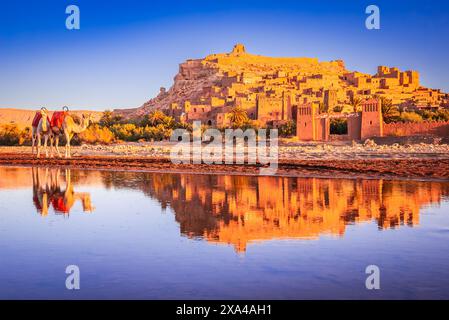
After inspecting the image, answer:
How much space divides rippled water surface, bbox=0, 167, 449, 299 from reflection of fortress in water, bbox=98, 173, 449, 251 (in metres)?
0.02

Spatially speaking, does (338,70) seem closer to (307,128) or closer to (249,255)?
(307,128)

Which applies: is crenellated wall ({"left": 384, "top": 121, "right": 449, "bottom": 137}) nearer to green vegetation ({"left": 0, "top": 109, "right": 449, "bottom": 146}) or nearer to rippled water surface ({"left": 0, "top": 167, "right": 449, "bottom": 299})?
green vegetation ({"left": 0, "top": 109, "right": 449, "bottom": 146})

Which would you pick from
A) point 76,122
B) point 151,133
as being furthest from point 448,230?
point 151,133

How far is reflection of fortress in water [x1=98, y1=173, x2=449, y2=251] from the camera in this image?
22.6 ft

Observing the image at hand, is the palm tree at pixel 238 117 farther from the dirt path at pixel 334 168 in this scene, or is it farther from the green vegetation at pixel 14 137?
the dirt path at pixel 334 168

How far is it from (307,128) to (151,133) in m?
13.9

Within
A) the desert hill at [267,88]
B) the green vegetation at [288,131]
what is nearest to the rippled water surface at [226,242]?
the green vegetation at [288,131]

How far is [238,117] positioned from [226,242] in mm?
43696

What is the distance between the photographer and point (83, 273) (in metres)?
4.86

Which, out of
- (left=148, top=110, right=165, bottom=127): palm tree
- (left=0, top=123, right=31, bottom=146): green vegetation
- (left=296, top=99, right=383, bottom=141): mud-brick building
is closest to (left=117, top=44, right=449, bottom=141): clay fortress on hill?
(left=296, top=99, right=383, bottom=141): mud-brick building

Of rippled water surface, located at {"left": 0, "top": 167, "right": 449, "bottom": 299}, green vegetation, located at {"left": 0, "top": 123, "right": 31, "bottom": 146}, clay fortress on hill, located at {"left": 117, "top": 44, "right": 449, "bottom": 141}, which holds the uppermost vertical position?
clay fortress on hill, located at {"left": 117, "top": 44, "right": 449, "bottom": 141}

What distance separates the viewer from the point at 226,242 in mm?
6117

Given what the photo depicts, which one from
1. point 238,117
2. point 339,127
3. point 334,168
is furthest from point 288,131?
point 334,168

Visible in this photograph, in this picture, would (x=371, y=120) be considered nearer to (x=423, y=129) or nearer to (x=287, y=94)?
(x=423, y=129)
